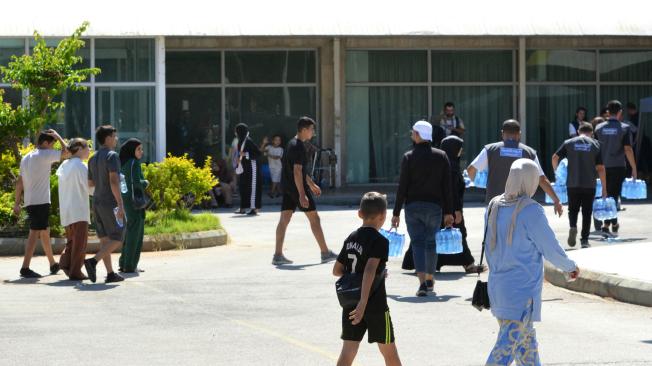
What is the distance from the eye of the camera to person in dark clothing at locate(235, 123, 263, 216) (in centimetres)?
2311

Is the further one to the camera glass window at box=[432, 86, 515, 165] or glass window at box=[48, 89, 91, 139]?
glass window at box=[432, 86, 515, 165]

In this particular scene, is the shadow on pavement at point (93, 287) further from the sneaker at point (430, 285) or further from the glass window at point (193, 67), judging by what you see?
the glass window at point (193, 67)

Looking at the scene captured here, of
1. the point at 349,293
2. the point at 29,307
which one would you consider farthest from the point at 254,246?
the point at 349,293

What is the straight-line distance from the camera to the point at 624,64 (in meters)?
30.4

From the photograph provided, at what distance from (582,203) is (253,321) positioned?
662 cm

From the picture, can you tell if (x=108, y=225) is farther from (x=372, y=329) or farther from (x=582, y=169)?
(x=372, y=329)

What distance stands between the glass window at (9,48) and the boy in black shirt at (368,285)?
18771mm

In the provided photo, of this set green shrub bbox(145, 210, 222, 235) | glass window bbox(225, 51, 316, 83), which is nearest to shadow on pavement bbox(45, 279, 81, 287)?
green shrub bbox(145, 210, 222, 235)

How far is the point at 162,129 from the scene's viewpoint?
84.8 feet

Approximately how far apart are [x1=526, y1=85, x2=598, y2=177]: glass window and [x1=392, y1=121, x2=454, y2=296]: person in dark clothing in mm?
17600

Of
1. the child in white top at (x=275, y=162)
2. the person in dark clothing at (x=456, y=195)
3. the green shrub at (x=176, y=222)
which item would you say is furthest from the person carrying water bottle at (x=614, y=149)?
the child in white top at (x=275, y=162)

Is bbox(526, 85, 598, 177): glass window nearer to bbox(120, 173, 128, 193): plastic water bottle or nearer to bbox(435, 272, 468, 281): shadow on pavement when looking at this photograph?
bbox(435, 272, 468, 281): shadow on pavement
